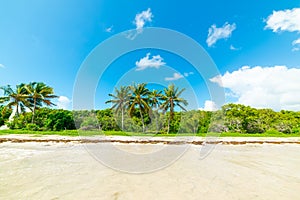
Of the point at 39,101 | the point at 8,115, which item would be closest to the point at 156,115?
the point at 39,101

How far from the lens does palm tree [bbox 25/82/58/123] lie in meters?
26.8

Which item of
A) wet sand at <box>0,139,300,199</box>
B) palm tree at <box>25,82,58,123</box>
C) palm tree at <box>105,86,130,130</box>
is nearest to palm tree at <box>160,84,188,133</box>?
palm tree at <box>105,86,130,130</box>

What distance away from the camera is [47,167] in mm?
6258

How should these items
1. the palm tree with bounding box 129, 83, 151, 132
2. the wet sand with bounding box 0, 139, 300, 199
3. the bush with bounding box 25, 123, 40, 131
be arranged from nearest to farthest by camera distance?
the wet sand with bounding box 0, 139, 300, 199 < the bush with bounding box 25, 123, 40, 131 < the palm tree with bounding box 129, 83, 151, 132

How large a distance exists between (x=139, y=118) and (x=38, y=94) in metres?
15.4

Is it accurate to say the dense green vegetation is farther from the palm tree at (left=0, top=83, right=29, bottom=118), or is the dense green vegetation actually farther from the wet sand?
the wet sand

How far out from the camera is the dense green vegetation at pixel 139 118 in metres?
26.9

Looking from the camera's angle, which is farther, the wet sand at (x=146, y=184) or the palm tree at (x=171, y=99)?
the palm tree at (x=171, y=99)

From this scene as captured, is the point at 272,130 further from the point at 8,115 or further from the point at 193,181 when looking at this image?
the point at 8,115

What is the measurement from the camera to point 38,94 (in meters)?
26.8

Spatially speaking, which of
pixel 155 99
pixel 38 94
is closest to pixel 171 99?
pixel 155 99

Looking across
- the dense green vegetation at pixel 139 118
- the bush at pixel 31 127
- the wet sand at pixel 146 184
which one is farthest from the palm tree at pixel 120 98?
the wet sand at pixel 146 184

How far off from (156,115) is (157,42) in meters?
17.9

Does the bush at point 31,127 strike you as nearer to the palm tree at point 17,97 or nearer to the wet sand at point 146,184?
the palm tree at point 17,97
